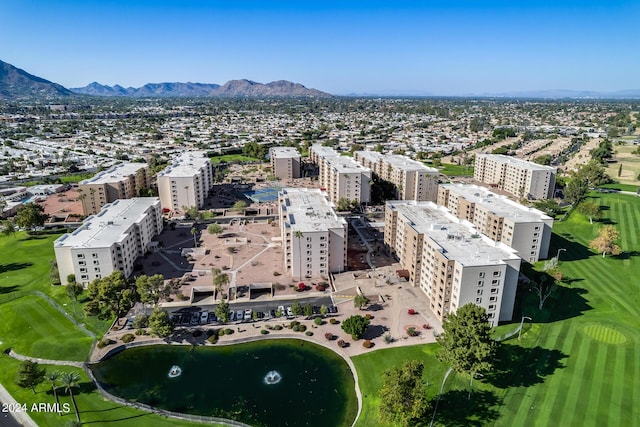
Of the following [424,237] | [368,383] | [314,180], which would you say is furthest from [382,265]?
[314,180]

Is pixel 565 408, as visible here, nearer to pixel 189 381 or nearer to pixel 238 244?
pixel 189 381

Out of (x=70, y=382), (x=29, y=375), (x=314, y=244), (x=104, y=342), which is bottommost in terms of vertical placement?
(x=104, y=342)

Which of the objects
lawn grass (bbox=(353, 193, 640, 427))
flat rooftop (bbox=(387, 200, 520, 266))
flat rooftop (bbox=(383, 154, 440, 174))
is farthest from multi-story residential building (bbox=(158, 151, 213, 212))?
lawn grass (bbox=(353, 193, 640, 427))

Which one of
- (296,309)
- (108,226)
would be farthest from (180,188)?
(296,309)

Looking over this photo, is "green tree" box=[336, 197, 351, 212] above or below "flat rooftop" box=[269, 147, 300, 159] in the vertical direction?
below

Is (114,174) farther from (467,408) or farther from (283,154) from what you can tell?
(467,408)

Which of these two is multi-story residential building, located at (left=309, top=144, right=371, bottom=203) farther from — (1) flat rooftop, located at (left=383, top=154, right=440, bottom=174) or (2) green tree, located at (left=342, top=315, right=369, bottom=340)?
(2) green tree, located at (left=342, top=315, right=369, bottom=340)
